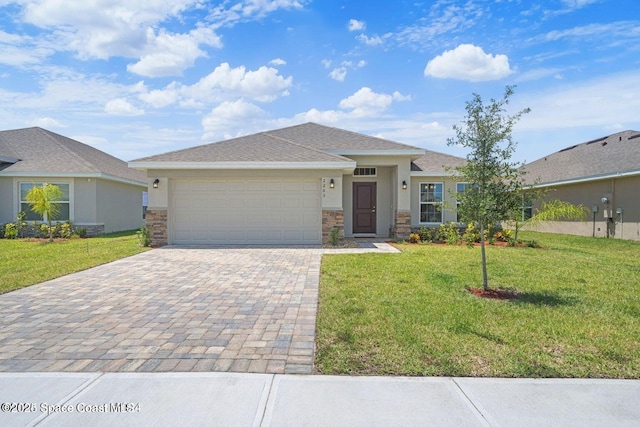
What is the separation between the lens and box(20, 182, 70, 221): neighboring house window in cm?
1580

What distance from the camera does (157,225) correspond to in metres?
12.4

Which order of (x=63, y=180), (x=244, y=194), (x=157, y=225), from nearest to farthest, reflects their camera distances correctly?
(x=157, y=225), (x=244, y=194), (x=63, y=180)

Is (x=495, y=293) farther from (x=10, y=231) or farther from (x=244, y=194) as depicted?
(x=10, y=231)

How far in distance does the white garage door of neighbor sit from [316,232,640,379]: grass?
409 centimetres

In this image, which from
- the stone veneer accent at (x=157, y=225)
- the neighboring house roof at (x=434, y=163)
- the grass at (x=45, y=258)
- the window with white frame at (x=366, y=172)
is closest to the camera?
the grass at (x=45, y=258)

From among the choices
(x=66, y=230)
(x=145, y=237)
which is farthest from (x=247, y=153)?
(x=66, y=230)

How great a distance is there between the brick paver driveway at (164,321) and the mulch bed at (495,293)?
266cm

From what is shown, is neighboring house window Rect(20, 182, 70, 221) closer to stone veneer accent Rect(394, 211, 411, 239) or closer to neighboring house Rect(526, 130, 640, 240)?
stone veneer accent Rect(394, 211, 411, 239)

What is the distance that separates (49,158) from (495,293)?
18.6 m

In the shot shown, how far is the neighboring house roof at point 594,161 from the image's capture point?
14641mm

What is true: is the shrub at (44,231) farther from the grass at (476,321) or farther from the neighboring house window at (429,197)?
the neighboring house window at (429,197)

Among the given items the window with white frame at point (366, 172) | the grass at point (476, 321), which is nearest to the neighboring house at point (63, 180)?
the window with white frame at point (366, 172)

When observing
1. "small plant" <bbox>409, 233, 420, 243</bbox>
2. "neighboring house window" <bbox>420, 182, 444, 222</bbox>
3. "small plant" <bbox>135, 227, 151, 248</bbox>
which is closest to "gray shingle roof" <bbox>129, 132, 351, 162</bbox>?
"small plant" <bbox>135, 227, 151, 248</bbox>

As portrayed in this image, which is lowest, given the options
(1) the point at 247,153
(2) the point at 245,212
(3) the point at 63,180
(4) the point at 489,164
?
(2) the point at 245,212
